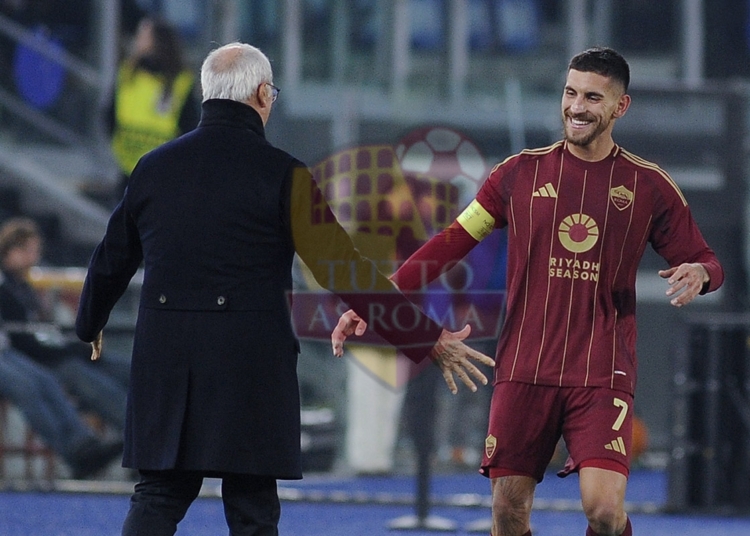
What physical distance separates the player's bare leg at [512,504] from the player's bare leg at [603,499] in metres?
0.20

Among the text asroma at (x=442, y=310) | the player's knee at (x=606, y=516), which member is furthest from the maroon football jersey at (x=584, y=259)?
the text asroma at (x=442, y=310)

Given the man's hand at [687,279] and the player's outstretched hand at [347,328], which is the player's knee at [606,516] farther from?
the player's outstretched hand at [347,328]

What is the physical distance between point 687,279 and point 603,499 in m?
0.75

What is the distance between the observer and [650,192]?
4.82 m

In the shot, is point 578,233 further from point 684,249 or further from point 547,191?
point 684,249

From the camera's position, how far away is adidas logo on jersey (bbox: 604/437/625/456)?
184 inches

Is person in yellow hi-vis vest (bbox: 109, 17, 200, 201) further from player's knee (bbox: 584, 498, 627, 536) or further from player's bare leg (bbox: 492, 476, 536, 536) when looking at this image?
player's knee (bbox: 584, 498, 627, 536)

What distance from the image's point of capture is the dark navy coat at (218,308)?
432cm

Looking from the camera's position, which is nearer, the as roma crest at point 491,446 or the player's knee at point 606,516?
the player's knee at point 606,516

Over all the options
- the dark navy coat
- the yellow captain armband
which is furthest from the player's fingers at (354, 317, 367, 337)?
the yellow captain armband

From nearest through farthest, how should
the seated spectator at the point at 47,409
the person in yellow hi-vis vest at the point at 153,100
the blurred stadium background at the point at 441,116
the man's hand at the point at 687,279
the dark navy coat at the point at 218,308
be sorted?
1. the dark navy coat at the point at 218,308
2. the man's hand at the point at 687,279
3. the blurred stadium background at the point at 441,116
4. the seated spectator at the point at 47,409
5. the person in yellow hi-vis vest at the point at 153,100

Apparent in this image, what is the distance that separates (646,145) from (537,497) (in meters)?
2.75

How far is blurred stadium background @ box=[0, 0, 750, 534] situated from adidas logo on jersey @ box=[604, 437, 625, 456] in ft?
17.3

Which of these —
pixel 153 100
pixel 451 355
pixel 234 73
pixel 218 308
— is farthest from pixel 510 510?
pixel 153 100
